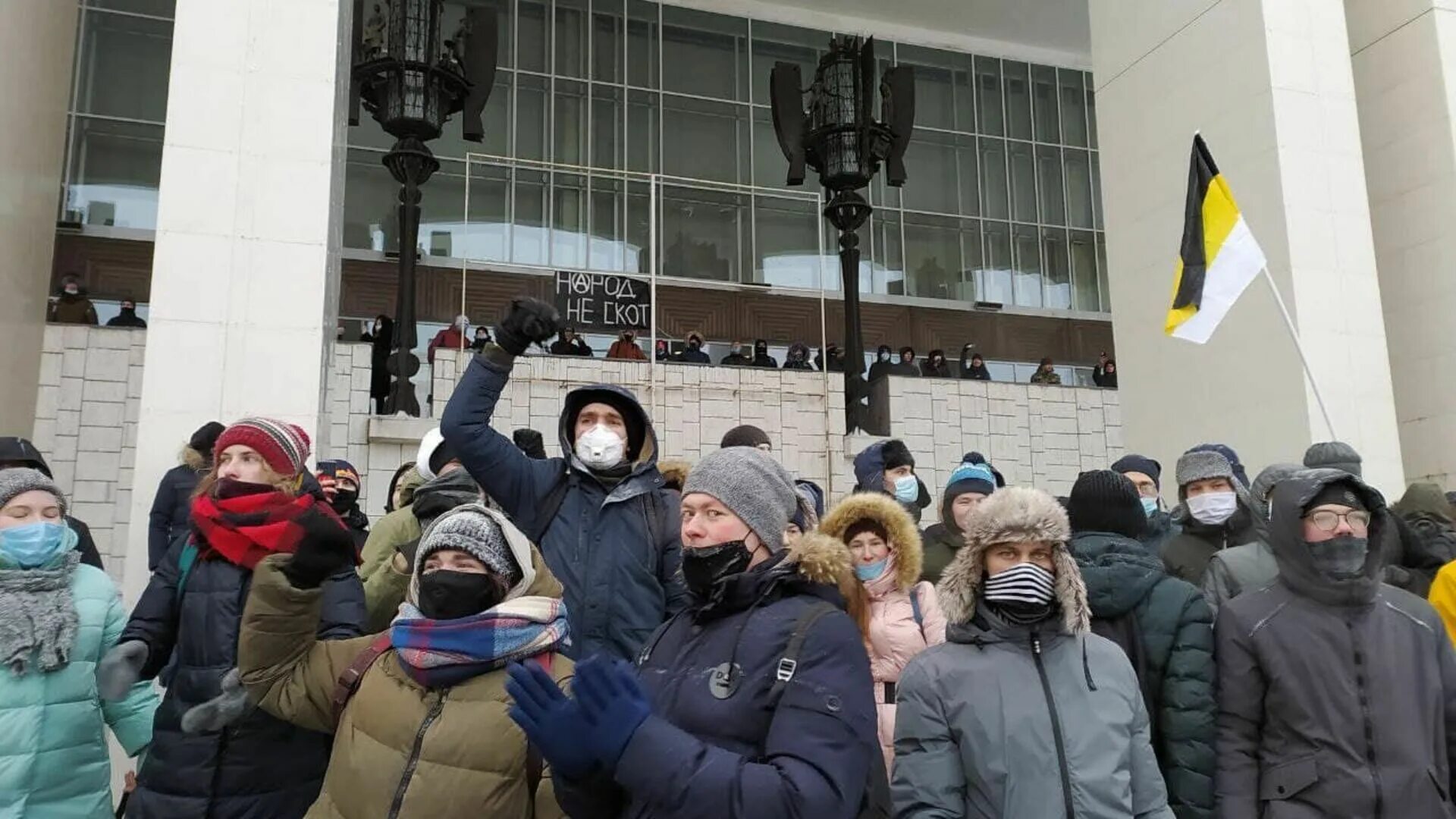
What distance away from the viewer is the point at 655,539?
3.42 metres

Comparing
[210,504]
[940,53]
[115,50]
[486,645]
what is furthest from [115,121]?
[486,645]

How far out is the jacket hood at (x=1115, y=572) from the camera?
10.1 feet

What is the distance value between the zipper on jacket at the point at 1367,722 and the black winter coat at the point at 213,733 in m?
2.83

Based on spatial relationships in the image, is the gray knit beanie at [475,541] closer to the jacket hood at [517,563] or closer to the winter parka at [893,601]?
the jacket hood at [517,563]

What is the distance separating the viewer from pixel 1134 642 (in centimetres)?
308

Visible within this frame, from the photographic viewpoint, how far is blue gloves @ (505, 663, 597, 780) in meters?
1.74

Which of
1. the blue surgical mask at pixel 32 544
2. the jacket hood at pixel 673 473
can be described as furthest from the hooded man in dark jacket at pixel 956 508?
the blue surgical mask at pixel 32 544

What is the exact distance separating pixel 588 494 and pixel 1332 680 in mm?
2251

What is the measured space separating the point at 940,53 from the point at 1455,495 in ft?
53.1

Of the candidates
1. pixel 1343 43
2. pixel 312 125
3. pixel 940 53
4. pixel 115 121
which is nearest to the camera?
pixel 312 125

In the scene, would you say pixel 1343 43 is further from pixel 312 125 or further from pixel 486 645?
pixel 486 645

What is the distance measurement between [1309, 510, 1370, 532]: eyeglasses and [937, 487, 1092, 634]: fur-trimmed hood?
913 mm

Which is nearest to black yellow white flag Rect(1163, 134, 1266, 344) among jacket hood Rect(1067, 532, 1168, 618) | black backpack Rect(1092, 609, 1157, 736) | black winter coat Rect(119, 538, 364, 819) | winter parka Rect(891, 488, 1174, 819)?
jacket hood Rect(1067, 532, 1168, 618)

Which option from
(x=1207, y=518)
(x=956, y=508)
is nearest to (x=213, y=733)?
(x=956, y=508)
